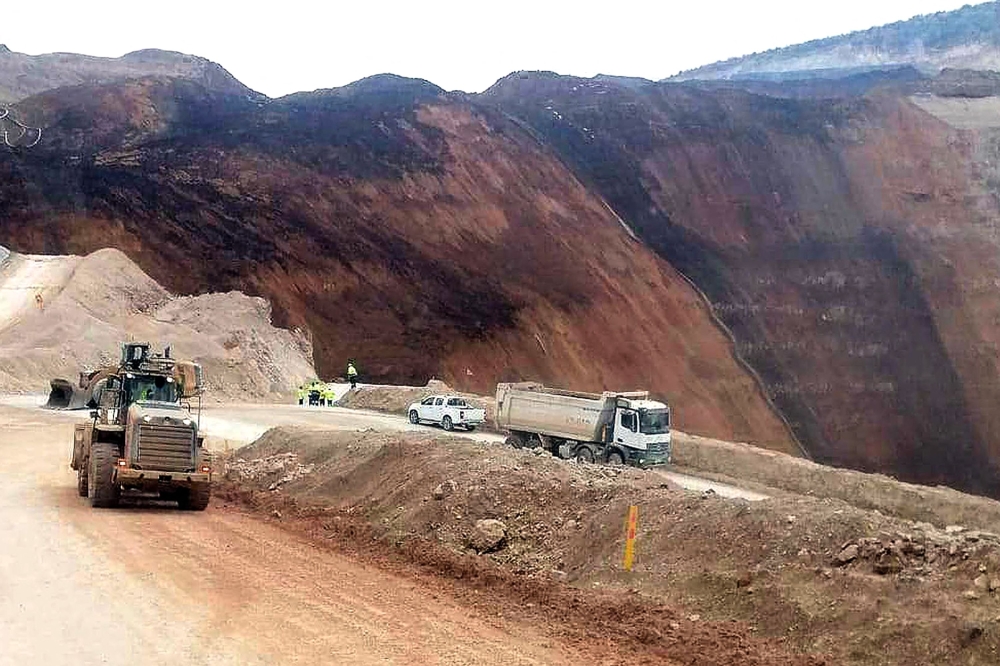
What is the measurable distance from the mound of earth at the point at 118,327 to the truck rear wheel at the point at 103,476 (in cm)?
2526

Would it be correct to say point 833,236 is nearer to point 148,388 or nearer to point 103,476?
point 148,388

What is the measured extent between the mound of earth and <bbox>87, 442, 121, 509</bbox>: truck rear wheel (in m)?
25.3

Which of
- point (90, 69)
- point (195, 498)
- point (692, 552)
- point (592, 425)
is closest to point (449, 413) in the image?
point (592, 425)

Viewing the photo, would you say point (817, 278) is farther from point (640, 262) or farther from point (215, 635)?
point (215, 635)

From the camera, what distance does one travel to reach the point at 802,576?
10.6 meters

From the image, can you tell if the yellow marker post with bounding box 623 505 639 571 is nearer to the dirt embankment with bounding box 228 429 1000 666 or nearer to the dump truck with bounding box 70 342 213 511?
the dirt embankment with bounding box 228 429 1000 666

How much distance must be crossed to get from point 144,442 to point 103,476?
1.05 metres

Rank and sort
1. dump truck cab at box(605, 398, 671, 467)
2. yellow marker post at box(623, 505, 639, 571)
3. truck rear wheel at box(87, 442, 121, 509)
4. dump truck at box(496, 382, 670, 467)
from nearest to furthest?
yellow marker post at box(623, 505, 639, 571) → truck rear wheel at box(87, 442, 121, 509) → dump truck cab at box(605, 398, 671, 467) → dump truck at box(496, 382, 670, 467)

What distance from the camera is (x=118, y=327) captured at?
47062 millimetres

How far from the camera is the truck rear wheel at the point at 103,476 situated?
17.5 metres

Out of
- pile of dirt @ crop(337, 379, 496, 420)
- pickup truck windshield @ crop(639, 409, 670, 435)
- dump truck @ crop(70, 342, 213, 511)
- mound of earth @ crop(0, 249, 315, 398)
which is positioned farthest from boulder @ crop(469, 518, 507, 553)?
mound of earth @ crop(0, 249, 315, 398)

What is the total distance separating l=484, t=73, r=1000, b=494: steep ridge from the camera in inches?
2355

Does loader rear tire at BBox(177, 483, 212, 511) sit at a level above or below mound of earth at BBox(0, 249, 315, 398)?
below

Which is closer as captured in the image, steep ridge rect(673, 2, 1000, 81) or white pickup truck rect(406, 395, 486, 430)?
white pickup truck rect(406, 395, 486, 430)
